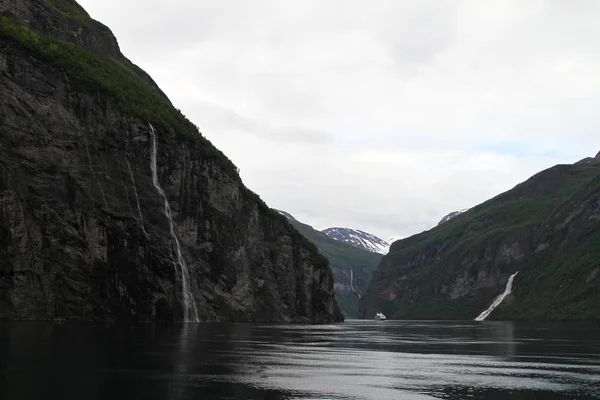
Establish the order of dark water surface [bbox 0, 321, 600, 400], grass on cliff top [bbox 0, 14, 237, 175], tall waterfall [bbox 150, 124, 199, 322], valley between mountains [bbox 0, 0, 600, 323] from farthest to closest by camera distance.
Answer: tall waterfall [bbox 150, 124, 199, 322] < grass on cliff top [bbox 0, 14, 237, 175] < valley between mountains [bbox 0, 0, 600, 323] < dark water surface [bbox 0, 321, 600, 400]

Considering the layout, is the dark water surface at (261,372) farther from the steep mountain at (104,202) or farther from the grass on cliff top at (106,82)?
the grass on cliff top at (106,82)

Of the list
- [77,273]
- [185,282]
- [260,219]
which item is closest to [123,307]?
[77,273]

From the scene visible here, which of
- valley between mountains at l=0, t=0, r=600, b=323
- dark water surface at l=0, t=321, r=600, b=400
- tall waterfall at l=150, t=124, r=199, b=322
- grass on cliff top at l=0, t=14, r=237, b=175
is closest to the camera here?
dark water surface at l=0, t=321, r=600, b=400

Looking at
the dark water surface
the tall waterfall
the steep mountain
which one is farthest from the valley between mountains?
the dark water surface

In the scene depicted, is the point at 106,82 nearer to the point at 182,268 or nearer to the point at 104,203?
the point at 104,203

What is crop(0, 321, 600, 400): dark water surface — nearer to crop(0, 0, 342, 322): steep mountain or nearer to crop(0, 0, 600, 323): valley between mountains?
crop(0, 0, 600, 323): valley between mountains

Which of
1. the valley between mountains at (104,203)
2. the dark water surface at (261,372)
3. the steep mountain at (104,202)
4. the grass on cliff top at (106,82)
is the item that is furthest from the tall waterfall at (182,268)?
the dark water surface at (261,372)
